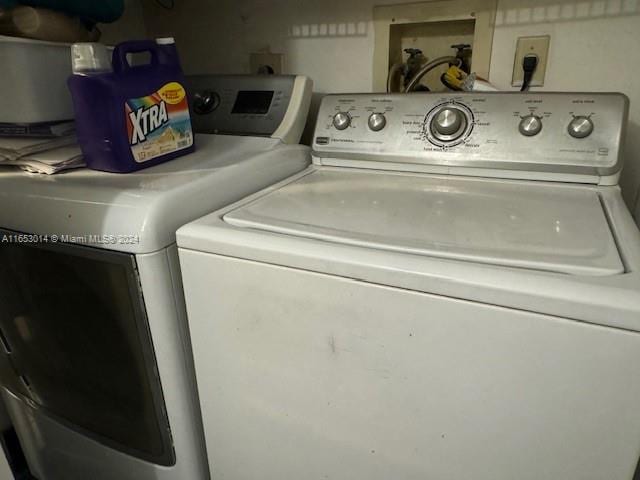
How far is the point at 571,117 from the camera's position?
2.81 ft

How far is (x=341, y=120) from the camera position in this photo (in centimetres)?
103

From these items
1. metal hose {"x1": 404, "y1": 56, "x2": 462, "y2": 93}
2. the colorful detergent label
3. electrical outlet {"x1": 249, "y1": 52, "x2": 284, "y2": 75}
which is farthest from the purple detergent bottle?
metal hose {"x1": 404, "y1": 56, "x2": 462, "y2": 93}

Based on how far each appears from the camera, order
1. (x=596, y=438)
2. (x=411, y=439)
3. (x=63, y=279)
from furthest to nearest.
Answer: (x=63, y=279), (x=411, y=439), (x=596, y=438)

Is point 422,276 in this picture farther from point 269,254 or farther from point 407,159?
point 407,159

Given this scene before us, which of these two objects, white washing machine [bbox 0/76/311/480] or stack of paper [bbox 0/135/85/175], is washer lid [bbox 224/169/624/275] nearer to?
white washing machine [bbox 0/76/311/480]

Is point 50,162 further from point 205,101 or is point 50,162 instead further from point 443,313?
point 443,313

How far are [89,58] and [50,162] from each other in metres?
0.20

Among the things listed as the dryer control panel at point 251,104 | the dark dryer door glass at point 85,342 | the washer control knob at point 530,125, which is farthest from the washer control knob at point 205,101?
the washer control knob at point 530,125

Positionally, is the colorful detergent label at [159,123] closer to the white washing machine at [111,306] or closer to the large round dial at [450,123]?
the white washing machine at [111,306]

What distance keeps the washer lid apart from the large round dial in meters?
0.09

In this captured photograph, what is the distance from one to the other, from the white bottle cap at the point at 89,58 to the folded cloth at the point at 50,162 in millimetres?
162

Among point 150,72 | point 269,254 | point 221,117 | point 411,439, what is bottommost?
point 411,439

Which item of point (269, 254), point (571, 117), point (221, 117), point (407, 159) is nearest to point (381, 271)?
point (269, 254)

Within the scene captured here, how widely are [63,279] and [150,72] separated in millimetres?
423
